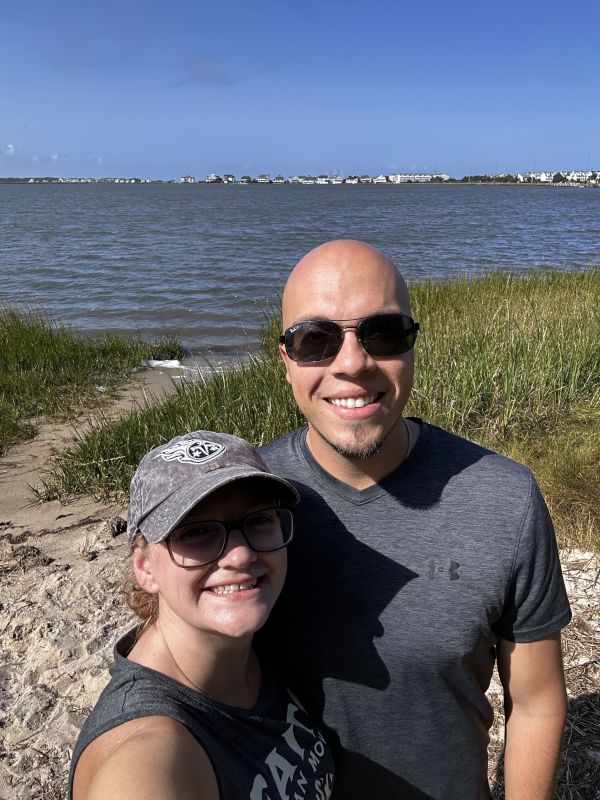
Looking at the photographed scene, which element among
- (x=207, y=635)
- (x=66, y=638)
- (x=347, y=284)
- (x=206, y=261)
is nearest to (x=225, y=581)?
(x=207, y=635)

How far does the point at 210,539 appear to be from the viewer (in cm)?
155

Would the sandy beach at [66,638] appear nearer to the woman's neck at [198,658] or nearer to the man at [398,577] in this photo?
the man at [398,577]

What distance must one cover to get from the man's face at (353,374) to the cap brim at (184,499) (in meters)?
0.36

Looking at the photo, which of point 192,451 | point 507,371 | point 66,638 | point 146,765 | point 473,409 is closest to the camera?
point 146,765

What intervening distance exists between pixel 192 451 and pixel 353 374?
51 centimetres

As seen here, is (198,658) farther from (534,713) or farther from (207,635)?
(534,713)

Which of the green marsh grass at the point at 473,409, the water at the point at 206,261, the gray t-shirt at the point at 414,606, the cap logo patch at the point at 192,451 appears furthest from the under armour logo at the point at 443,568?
the water at the point at 206,261

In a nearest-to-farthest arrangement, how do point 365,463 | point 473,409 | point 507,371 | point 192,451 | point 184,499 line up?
point 184,499 → point 192,451 → point 365,463 → point 473,409 → point 507,371

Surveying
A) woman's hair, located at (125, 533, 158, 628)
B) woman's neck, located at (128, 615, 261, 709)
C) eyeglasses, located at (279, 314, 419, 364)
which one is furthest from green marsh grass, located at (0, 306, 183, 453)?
woman's neck, located at (128, 615, 261, 709)

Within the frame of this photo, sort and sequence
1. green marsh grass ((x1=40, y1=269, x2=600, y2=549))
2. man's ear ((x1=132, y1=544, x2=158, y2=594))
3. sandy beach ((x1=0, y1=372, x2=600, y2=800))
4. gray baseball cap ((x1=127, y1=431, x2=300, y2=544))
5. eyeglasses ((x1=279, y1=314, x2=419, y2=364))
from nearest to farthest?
gray baseball cap ((x1=127, y1=431, x2=300, y2=544))
man's ear ((x1=132, y1=544, x2=158, y2=594))
eyeglasses ((x1=279, y1=314, x2=419, y2=364))
sandy beach ((x1=0, y1=372, x2=600, y2=800))
green marsh grass ((x1=40, y1=269, x2=600, y2=549))

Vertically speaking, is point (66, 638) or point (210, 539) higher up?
point (210, 539)

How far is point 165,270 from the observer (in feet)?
78.9

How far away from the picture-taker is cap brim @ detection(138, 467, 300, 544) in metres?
1.46

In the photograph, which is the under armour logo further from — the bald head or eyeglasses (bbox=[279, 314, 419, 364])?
the bald head
